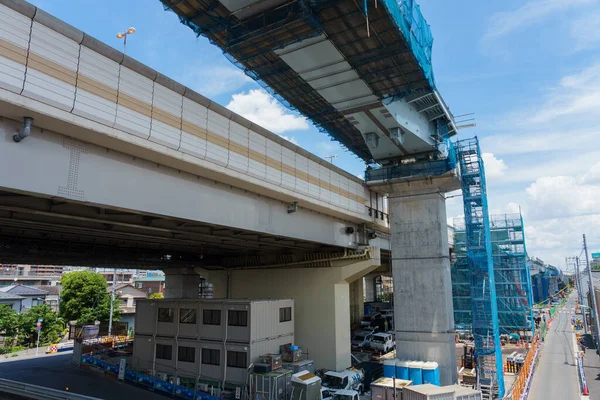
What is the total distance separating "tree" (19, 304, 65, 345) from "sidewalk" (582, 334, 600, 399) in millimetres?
47807

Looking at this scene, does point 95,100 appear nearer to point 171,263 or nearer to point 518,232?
point 171,263

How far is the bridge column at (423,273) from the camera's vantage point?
22.9 meters

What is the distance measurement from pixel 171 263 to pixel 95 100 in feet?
86.9

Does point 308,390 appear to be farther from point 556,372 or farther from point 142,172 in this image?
point 556,372

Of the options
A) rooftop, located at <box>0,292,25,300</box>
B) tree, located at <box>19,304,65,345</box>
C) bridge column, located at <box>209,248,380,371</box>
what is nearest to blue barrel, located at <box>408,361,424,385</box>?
bridge column, located at <box>209,248,380,371</box>

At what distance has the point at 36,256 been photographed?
2719cm

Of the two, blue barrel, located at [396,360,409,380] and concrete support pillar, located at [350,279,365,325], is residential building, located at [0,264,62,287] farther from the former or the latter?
blue barrel, located at [396,360,409,380]

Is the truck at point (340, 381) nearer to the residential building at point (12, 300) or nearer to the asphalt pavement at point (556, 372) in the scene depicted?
the asphalt pavement at point (556, 372)

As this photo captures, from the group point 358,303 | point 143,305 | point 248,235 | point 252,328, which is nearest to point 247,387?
point 252,328

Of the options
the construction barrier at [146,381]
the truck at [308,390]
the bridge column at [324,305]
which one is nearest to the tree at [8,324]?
the construction barrier at [146,381]

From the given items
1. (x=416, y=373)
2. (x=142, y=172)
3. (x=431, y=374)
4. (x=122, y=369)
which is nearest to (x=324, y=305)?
(x=416, y=373)

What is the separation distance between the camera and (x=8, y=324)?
41000mm

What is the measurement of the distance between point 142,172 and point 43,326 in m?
40.7

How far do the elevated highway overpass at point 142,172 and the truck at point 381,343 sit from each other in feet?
33.8
